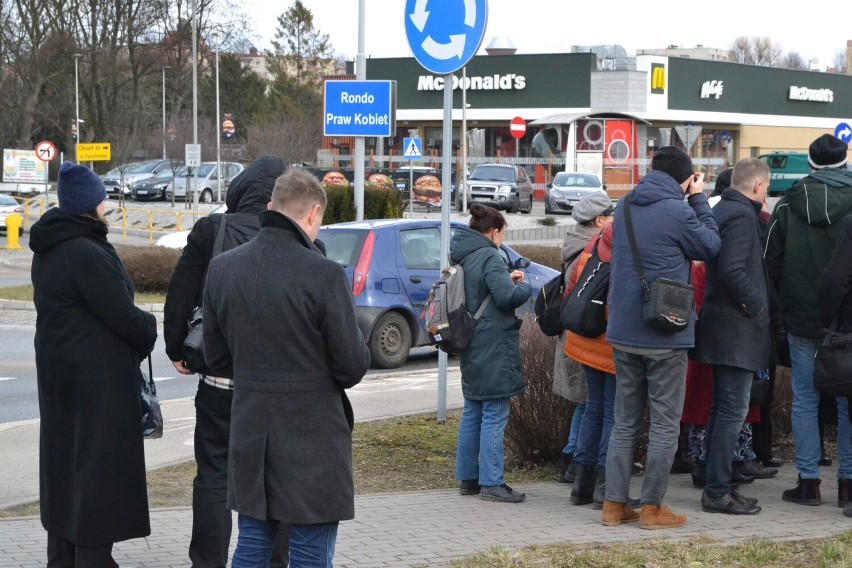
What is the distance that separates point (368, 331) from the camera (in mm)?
12719

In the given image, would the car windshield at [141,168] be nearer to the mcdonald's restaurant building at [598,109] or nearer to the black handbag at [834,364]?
the mcdonald's restaurant building at [598,109]

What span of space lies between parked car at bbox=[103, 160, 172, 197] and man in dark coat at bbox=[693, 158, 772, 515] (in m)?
46.2

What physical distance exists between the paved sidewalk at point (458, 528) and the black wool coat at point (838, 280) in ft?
3.72

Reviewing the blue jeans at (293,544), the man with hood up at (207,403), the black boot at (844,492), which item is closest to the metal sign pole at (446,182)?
the black boot at (844,492)

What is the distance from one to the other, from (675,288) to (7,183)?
51.8 m

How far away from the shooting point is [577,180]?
137 feet

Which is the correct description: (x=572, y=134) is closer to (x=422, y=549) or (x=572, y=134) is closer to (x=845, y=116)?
Answer: (x=845, y=116)

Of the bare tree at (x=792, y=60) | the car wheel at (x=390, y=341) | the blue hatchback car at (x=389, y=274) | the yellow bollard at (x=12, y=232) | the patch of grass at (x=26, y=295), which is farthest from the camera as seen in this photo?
the bare tree at (x=792, y=60)

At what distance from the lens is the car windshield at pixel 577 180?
41.3 metres

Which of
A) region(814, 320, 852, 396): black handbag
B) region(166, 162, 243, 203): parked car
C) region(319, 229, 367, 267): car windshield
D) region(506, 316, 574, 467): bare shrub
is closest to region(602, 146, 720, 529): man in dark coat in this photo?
region(814, 320, 852, 396): black handbag

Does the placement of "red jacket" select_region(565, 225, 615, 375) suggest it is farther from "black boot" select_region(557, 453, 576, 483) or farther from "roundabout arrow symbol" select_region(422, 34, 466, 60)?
"roundabout arrow symbol" select_region(422, 34, 466, 60)

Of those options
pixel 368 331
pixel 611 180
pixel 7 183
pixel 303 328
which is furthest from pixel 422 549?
pixel 7 183

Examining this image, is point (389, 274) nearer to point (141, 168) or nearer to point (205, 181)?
point (205, 181)

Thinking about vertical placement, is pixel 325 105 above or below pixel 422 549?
above
